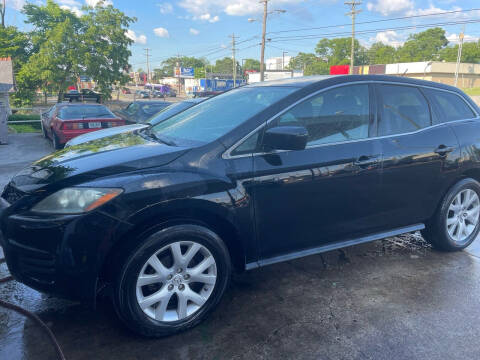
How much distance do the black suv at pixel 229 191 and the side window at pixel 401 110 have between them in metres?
0.01

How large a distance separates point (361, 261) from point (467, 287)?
3.04ft

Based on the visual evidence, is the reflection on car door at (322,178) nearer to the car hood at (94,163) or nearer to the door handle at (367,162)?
the door handle at (367,162)

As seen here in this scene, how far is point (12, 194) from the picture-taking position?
2.63m

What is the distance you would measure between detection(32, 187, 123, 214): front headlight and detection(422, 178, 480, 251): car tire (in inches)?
125

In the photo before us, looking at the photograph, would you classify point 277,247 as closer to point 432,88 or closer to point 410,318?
point 410,318

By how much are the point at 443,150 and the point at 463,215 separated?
857mm

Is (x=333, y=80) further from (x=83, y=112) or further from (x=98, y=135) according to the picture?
(x=83, y=112)

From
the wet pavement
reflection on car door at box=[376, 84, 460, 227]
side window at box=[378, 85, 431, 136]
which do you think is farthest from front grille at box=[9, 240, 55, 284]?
side window at box=[378, 85, 431, 136]

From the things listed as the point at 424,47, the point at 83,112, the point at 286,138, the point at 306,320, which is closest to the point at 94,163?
the point at 286,138

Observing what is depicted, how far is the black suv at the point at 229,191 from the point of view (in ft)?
7.84

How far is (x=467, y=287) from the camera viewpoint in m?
3.38

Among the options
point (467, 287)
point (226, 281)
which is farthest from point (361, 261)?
point (226, 281)

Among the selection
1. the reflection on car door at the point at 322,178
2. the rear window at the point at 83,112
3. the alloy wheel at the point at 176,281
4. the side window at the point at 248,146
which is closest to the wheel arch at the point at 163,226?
the alloy wheel at the point at 176,281

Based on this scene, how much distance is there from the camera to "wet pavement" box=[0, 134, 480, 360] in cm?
250
